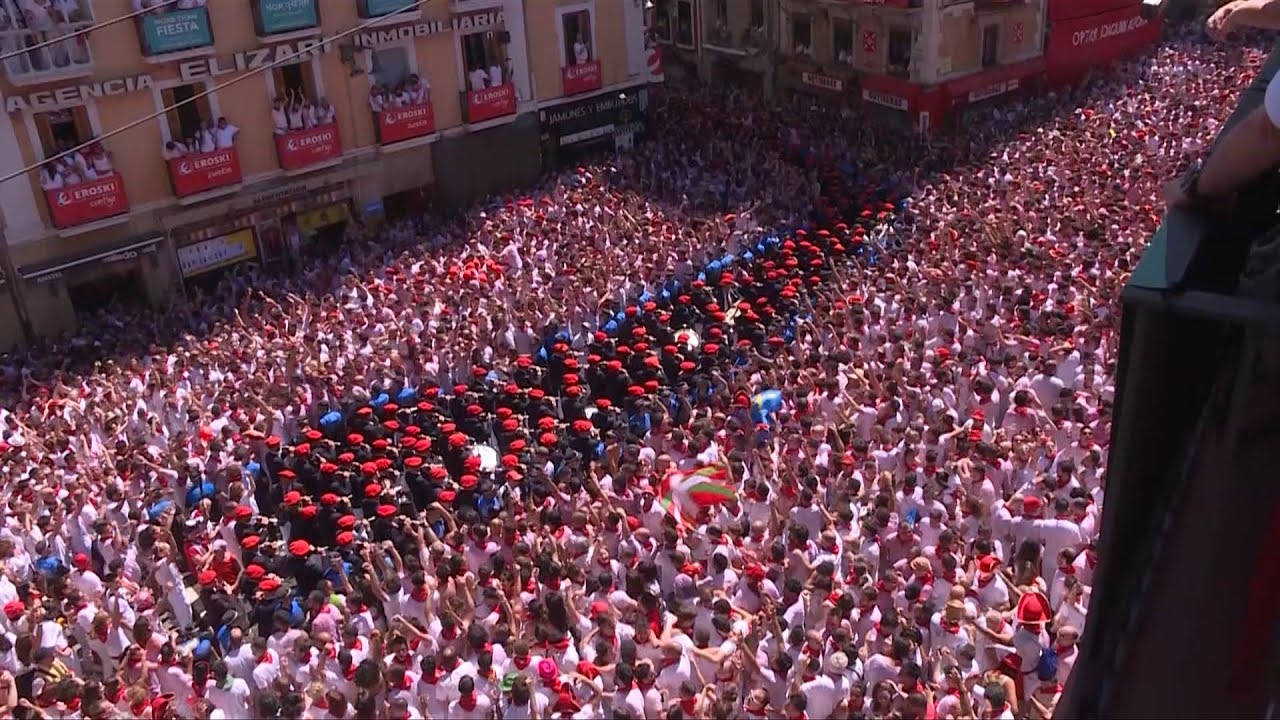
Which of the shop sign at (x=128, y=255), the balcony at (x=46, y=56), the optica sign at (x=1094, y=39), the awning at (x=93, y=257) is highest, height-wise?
the balcony at (x=46, y=56)

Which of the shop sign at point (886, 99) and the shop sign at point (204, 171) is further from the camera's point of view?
the shop sign at point (886, 99)

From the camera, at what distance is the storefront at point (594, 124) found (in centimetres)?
2427

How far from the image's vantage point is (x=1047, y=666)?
23.6ft

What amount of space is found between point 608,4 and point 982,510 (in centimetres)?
1895

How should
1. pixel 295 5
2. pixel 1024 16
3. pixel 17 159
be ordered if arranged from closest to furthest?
1. pixel 17 159
2. pixel 295 5
3. pixel 1024 16

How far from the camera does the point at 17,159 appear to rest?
1711cm

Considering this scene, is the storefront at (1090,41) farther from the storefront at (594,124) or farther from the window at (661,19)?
the window at (661,19)

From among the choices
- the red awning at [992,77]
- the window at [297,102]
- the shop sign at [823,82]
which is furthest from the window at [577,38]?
the red awning at [992,77]

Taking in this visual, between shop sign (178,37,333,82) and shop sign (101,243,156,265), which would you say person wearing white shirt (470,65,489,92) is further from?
shop sign (101,243,156,265)

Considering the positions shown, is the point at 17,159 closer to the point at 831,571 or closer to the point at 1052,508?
the point at 831,571

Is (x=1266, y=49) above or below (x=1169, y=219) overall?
below

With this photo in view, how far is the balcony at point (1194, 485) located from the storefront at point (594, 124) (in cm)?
2185

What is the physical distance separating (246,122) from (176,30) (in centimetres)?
212

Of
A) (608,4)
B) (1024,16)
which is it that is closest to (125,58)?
(608,4)
